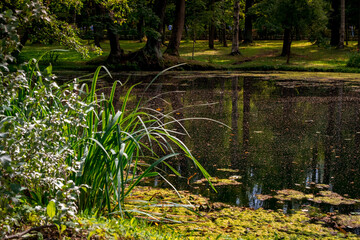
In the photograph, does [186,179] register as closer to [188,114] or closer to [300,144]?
[300,144]

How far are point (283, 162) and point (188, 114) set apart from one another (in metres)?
3.67

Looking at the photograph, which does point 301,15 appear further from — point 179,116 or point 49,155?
point 49,155

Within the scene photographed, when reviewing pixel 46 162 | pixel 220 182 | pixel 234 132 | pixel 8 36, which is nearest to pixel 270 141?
pixel 234 132

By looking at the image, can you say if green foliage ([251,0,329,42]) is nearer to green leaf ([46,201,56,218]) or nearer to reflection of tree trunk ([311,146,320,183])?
reflection of tree trunk ([311,146,320,183])

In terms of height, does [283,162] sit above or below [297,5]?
below

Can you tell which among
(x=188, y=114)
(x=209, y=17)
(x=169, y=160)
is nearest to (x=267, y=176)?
(x=169, y=160)

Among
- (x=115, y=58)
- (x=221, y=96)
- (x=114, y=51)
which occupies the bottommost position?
(x=221, y=96)

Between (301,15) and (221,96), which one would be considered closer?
(221,96)

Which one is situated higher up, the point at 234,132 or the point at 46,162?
the point at 46,162

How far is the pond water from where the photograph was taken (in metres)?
4.57

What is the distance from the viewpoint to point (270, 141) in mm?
6590

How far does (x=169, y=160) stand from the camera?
5.60 meters

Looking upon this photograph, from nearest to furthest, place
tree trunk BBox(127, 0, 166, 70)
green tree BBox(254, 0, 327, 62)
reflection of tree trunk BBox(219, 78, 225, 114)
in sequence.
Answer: reflection of tree trunk BBox(219, 78, 225, 114) < tree trunk BBox(127, 0, 166, 70) < green tree BBox(254, 0, 327, 62)

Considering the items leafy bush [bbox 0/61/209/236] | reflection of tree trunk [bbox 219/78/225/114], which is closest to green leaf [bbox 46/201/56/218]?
leafy bush [bbox 0/61/209/236]
